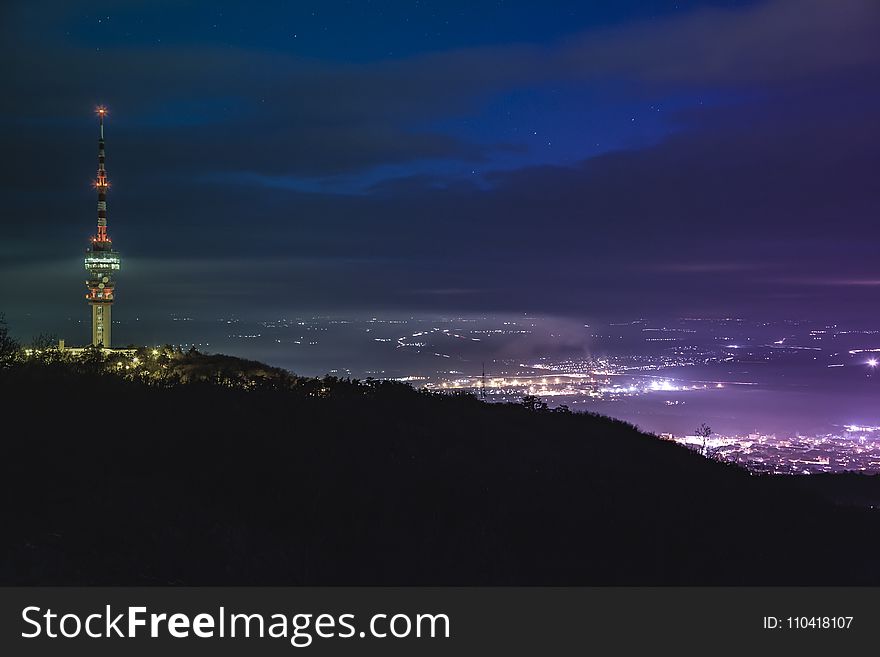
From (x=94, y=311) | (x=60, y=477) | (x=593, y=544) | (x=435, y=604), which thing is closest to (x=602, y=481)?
(x=593, y=544)

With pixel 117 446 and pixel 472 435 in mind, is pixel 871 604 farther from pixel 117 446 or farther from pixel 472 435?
pixel 117 446

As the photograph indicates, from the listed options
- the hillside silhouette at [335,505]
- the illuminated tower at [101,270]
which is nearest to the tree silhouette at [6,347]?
the hillside silhouette at [335,505]

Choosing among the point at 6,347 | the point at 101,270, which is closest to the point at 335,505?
the point at 6,347

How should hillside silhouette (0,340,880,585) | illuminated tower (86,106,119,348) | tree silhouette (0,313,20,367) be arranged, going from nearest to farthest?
hillside silhouette (0,340,880,585)
tree silhouette (0,313,20,367)
illuminated tower (86,106,119,348)

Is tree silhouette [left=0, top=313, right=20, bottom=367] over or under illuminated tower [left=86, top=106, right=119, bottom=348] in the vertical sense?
under

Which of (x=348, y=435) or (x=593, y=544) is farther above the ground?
(x=348, y=435)

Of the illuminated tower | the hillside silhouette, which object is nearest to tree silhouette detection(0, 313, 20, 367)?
the hillside silhouette

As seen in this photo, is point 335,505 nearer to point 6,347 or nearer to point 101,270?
point 6,347

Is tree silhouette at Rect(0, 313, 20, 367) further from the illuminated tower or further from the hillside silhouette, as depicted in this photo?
the illuminated tower
